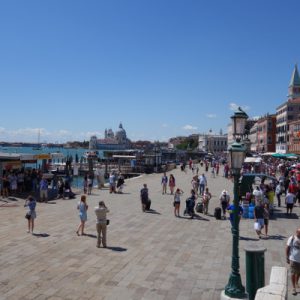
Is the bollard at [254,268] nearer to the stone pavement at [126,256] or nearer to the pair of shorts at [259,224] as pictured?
the stone pavement at [126,256]

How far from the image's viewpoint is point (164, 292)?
Answer: 370 inches

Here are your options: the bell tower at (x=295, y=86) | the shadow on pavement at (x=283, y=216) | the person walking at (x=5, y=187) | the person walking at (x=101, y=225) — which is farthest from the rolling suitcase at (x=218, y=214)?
the bell tower at (x=295, y=86)

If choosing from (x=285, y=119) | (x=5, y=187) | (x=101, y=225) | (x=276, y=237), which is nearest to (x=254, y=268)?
(x=101, y=225)

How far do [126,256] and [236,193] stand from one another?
450cm

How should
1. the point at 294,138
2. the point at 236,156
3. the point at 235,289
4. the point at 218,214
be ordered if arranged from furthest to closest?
the point at 294,138, the point at 218,214, the point at 236,156, the point at 235,289

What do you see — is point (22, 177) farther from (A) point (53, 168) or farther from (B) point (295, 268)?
(A) point (53, 168)

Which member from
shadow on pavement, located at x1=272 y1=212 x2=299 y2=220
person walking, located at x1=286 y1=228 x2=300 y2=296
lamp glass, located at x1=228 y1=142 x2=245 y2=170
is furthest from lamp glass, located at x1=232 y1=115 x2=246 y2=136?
shadow on pavement, located at x1=272 y1=212 x2=299 y2=220

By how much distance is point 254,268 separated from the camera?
28.7 feet

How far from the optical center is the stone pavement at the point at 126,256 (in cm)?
954

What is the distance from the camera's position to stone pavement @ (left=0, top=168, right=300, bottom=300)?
9539mm

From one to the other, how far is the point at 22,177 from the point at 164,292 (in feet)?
61.5

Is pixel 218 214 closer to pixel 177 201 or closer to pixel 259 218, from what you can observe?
pixel 177 201

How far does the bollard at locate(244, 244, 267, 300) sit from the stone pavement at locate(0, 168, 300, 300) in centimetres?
92

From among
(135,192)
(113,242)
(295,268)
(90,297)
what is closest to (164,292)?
(90,297)
